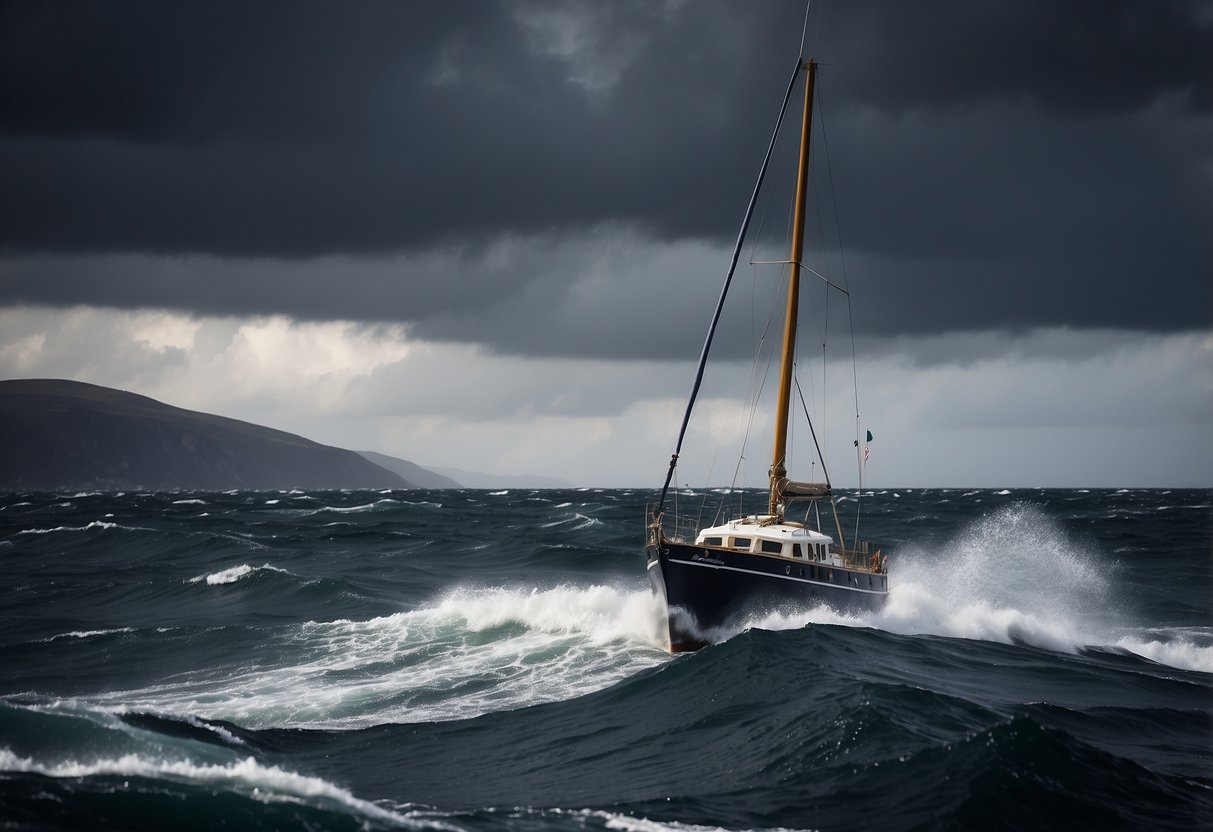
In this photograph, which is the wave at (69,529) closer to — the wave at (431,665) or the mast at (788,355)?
the wave at (431,665)

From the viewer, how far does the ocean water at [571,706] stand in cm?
1442

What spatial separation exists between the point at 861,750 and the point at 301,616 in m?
26.3

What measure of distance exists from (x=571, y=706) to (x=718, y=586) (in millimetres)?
6114

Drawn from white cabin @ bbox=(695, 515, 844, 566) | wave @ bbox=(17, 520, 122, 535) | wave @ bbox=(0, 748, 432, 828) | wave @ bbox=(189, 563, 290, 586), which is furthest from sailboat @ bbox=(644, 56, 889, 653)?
A: wave @ bbox=(17, 520, 122, 535)

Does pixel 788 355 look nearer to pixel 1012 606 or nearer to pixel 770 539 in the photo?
pixel 770 539

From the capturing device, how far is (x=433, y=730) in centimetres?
2108

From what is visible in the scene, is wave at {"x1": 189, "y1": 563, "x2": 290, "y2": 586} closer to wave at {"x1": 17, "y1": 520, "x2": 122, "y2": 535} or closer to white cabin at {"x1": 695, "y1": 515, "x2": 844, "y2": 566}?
white cabin at {"x1": 695, "y1": 515, "x2": 844, "y2": 566}

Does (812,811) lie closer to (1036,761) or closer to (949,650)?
(1036,761)

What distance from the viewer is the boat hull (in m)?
27.4

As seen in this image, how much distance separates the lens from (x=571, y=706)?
902 inches

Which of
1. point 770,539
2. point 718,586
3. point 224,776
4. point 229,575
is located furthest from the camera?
point 229,575

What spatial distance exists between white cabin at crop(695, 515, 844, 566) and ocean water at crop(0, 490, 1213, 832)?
169 centimetres

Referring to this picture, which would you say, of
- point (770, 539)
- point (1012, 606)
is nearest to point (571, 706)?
point (770, 539)

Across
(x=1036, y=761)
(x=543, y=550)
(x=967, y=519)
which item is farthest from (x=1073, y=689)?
(x=967, y=519)
